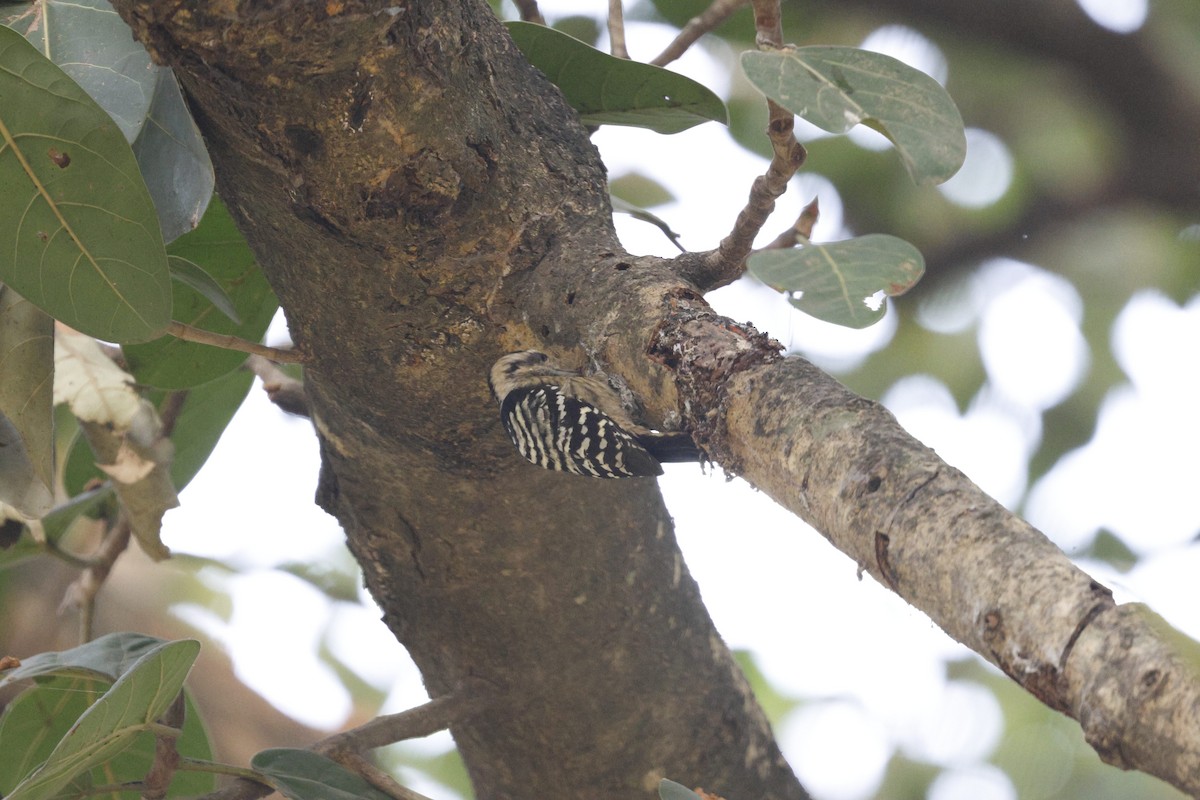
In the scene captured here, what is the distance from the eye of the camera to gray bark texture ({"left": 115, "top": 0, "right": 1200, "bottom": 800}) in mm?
648

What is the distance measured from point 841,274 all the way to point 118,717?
88cm

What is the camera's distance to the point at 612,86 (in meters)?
1.39

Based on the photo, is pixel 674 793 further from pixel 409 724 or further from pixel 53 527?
pixel 53 527

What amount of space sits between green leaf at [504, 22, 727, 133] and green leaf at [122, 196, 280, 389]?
502 mm

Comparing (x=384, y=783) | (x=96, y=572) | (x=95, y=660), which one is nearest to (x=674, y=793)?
(x=384, y=783)

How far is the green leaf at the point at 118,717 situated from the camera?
108cm

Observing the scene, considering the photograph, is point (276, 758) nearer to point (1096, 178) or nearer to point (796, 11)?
point (796, 11)

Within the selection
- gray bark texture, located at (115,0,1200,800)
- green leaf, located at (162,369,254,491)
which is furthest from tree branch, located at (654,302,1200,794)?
green leaf, located at (162,369,254,491)

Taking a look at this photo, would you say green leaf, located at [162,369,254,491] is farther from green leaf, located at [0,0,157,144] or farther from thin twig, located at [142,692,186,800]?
green leaf, located at [0,0,157,144]

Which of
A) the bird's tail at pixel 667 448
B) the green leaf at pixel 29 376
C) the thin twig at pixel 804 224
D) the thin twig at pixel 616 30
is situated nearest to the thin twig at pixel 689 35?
the thin twig at pixel 616 30

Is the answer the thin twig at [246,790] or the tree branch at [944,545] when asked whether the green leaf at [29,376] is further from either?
the tree branch at [944,545]

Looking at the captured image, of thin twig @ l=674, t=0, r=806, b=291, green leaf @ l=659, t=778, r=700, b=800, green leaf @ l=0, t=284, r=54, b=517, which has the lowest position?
green leaf @ l=659, t=778, r=700, b=800

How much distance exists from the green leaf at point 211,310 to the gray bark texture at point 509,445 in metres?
0.23

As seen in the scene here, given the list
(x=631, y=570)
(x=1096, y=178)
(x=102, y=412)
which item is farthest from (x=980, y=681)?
(x=102, y=412)
